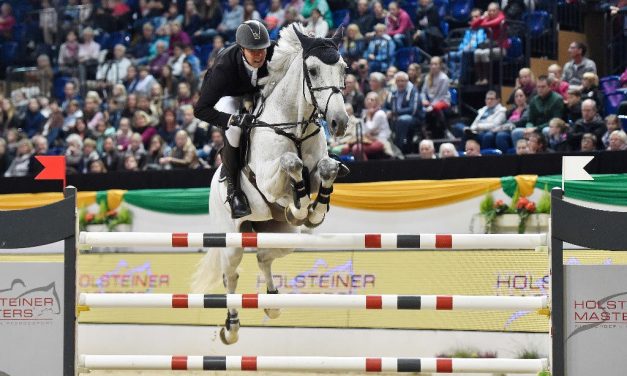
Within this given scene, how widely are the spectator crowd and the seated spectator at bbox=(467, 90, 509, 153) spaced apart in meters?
0.01

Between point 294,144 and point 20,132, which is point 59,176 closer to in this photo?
point 294,144

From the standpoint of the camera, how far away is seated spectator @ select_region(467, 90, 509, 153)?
38.7ft

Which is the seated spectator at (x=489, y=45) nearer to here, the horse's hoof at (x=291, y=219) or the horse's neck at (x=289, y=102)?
the horse's neck at (x=289, y=102)

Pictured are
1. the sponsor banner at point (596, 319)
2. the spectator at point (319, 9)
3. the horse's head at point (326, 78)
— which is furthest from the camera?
the spectator at point (319, 9)

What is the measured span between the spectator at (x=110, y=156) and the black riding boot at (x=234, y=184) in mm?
6567

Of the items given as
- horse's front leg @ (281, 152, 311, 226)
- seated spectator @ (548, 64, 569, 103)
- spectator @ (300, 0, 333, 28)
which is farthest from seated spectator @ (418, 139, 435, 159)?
horse's front leg @ (281, 152, 311, 226)

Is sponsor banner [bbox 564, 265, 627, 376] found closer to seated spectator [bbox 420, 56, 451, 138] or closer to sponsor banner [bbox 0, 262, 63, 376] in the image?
sponsor banner [bbox 0, 262, 63, 376]

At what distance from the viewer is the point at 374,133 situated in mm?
12297

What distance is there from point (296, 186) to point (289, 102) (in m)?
0.68

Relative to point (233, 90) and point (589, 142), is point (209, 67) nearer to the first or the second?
point (233, 90)

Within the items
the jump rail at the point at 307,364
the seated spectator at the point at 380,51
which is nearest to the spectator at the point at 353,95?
the seated spectator at the point at 380,51

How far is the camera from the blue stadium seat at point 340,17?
15039 mm

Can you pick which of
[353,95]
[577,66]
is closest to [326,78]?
[577,66]

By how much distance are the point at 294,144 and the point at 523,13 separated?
6.79 m
